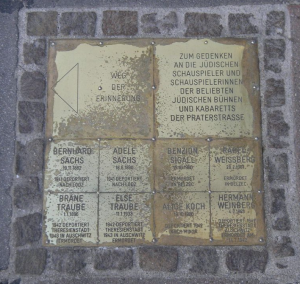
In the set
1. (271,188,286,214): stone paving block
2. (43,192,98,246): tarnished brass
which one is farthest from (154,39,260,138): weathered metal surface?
(43,192,98,246): tarnished brass

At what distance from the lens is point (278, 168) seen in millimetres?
2240

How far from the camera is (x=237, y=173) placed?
2.21 m

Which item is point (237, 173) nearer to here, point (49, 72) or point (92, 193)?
point (92, 193)

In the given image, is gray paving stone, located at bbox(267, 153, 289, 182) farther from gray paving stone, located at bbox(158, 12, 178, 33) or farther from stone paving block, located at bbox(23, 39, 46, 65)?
stone paving block, located at bbox(23, 39, 46, 65)

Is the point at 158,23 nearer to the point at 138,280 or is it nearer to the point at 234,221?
the point at 234,221

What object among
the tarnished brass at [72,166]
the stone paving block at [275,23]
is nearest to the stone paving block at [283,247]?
the tarnished brass at [72,166]

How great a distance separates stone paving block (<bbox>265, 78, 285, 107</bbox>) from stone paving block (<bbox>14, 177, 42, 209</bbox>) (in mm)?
1723

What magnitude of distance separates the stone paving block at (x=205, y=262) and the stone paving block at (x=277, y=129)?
2.81ft

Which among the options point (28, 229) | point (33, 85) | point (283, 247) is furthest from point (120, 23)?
point (283, 247)

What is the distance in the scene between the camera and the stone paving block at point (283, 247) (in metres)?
2.18

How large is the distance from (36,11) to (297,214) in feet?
7.69

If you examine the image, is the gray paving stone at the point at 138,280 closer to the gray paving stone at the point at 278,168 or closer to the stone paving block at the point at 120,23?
the gray paving stone at the point at 278,168

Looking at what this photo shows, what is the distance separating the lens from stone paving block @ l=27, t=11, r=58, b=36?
7.70 ft

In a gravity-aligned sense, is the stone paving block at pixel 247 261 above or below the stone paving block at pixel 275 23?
below
